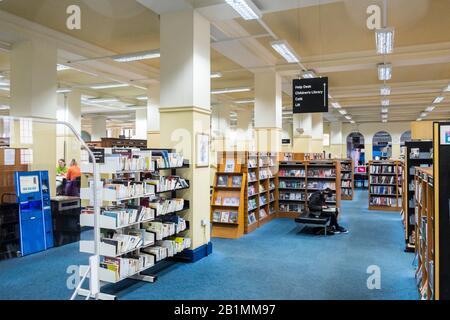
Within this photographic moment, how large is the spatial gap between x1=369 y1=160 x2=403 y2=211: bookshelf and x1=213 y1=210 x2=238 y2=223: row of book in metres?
6.45

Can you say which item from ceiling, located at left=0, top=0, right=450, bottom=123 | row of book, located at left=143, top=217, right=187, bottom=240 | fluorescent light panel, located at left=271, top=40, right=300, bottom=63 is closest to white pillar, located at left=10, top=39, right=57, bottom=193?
ceiling, located at left=0, top=0, right=450, bottom=123

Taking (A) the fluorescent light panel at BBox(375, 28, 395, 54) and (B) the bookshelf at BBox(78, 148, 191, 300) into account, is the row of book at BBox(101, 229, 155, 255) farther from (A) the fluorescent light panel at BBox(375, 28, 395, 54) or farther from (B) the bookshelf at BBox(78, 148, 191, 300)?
(A) the fluorescent light panel at BBox(375, 28, 395, 54)

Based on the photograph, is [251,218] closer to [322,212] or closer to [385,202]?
[322,212]

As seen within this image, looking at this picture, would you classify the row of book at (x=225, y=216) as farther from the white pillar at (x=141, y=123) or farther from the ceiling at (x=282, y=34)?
the white pillar at (x=141, y=123)

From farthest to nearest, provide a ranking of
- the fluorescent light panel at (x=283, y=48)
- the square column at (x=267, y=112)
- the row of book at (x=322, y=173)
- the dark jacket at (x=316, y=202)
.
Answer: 1. the square column at (x=267, y=112)
2. the row of book at (x=322, y=173)
3. the dark jacket at (x=316, y=202)
4. the fluorescent light panel at (x=283, y=48)

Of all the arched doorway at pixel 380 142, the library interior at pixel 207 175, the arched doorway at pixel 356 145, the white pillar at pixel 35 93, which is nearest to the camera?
the library interior at pixel 207 175

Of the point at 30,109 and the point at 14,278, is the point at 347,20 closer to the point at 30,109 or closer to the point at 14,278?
the point at 30,109

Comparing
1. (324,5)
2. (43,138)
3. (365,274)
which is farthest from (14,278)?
(324,5)

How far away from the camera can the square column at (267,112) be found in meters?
10.8

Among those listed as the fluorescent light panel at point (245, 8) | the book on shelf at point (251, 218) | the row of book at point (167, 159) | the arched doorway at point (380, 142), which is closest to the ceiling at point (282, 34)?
the fluorescent light panel at point (245, 8)

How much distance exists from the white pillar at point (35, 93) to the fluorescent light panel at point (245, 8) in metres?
4.82

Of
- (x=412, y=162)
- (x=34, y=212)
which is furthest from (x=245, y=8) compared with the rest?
(x=34, y=212)

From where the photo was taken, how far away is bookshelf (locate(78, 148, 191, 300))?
15.4ft
